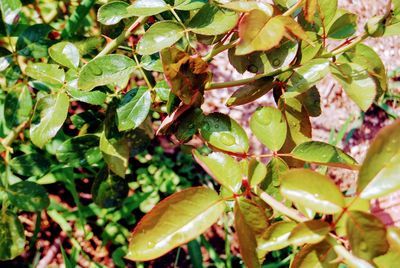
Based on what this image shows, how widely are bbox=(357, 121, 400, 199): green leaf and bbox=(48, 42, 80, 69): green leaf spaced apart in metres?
0.65

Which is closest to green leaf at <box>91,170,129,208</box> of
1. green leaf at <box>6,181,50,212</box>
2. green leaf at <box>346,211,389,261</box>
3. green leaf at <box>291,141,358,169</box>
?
green leaf at <box>6,181,50,212</box>

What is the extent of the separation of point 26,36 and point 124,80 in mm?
347

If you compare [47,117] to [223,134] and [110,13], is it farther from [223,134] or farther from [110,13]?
[223,134]

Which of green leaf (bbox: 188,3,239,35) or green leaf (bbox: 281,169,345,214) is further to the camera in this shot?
green leaf (bbox: 188,3,239,35)

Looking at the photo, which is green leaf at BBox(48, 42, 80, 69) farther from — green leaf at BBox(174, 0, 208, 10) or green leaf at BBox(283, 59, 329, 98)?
green leaf at BBox(283, 59, 329, 98)

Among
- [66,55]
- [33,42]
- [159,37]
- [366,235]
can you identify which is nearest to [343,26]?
[159,37]

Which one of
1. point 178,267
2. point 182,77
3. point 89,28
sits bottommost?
point 178,267

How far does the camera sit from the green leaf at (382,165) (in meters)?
0.50

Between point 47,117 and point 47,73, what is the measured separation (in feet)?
0.34

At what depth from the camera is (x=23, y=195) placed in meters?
1.18

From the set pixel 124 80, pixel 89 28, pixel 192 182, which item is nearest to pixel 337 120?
pixel 192 182

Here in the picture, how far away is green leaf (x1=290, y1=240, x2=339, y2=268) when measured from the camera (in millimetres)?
605

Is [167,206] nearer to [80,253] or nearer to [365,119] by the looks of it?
[80,253]

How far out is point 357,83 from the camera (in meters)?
0.76
